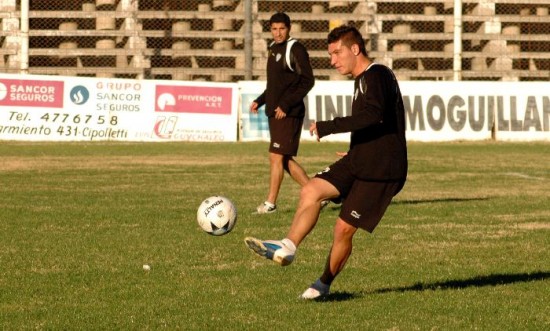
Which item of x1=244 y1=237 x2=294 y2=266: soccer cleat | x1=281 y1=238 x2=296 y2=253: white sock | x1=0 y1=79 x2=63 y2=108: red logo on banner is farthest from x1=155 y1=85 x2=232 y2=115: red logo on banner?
x1=244 y1=237 x2=294 y2=266: soccer cleat

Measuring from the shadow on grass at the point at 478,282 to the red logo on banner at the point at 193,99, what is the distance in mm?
19073

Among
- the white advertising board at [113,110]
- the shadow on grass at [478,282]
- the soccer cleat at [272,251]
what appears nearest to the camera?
the soccer cleat at [272,251]

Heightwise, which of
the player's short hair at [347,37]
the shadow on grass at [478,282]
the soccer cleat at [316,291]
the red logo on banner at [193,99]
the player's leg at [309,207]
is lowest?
the shadow on grass at [478,282]

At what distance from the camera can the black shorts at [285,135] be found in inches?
547

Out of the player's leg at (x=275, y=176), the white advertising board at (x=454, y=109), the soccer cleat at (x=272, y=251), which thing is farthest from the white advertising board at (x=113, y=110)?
the soccer cleat at (x=272, y=251)

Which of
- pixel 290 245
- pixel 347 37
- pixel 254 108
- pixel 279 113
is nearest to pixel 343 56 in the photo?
pixel 347 37

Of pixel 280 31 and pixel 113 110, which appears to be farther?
pixel 113 110

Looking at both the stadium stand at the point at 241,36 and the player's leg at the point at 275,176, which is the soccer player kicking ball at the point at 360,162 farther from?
the stadium stand at the point at 241,36

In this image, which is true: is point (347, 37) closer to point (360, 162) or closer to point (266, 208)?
point (360, 162)

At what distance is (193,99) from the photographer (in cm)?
2805

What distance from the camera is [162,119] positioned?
91.9ft

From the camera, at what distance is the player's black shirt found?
7.76 meters

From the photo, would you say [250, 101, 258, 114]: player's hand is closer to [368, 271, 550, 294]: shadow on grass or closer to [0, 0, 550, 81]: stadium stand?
[368, 271, 550, 294]: shadow on grass

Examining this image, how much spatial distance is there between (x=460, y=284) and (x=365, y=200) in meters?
1.32
